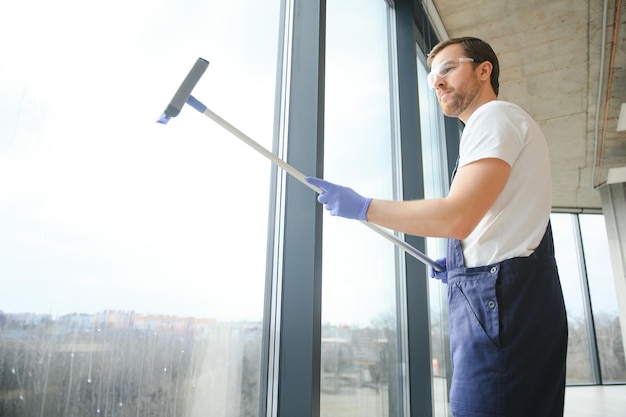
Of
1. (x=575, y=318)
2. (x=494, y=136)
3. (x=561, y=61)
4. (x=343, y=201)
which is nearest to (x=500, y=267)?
(x=494, y=136)

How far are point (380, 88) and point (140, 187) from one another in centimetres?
177

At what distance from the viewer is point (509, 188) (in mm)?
962

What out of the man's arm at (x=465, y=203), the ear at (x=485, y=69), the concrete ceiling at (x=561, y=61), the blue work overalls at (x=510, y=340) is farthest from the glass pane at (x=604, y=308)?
the man's arm at (x=465, y=203)

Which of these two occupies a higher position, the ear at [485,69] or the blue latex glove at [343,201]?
the ear at [485,69]

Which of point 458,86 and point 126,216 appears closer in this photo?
point 126,216

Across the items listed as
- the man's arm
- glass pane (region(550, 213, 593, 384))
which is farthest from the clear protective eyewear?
glass pane (region(550, 213, 593, 384))

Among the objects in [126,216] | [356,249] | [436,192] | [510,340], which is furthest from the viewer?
[436,192]

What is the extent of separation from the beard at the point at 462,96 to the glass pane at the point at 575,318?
6093 mm

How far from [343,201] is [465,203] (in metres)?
0.32

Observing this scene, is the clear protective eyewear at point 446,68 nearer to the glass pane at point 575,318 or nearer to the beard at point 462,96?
the beard at point 462,96

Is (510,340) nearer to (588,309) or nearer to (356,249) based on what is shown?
(356,249)

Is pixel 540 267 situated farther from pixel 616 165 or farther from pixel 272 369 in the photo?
pixel 616 165

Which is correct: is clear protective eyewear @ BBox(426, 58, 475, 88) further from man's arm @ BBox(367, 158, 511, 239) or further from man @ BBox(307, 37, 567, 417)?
man's arm @ BBox(367, 158, 511, 239)

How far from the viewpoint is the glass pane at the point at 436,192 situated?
284cm
